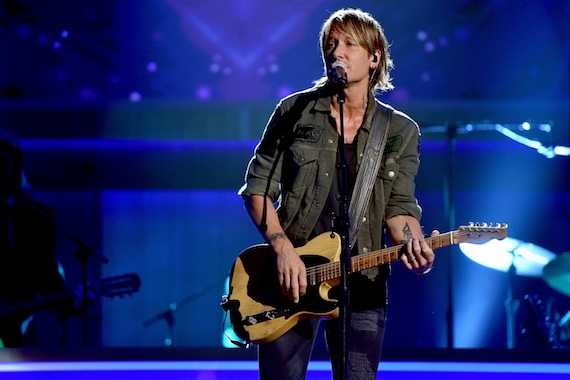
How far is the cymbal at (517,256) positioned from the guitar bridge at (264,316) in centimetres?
398

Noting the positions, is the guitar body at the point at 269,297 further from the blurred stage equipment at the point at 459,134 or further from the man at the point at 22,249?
the man at the point at 22,249

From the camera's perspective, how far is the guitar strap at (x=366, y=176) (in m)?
3.17

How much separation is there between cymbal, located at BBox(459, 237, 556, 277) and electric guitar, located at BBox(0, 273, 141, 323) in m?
2.84

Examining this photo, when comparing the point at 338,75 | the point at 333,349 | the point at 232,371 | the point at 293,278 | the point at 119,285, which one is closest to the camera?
the point at 338,75

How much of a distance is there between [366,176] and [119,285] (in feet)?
13.1

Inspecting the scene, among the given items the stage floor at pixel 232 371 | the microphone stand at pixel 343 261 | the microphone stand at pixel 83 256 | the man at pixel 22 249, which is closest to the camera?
the microphone stand at pixel 343 261

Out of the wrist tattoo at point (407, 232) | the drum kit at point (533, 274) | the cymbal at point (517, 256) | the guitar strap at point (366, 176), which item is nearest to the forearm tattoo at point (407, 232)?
the wrist tattoo at point (407, 232)

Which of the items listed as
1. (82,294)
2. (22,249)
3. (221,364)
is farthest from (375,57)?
(22,249)

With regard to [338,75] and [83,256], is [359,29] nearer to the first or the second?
[338,75]

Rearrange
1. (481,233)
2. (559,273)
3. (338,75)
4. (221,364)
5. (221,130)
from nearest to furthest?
(338,75) → (481,233) → (221,364) → (559,273) → (221,130)

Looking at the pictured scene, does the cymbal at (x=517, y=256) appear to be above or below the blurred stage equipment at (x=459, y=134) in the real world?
below

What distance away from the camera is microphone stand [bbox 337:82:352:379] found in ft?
9.40

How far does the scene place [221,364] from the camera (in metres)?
4.88

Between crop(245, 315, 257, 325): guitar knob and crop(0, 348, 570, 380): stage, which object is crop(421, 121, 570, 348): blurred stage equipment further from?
crop(245, 315, 257, 325): guitar knob
